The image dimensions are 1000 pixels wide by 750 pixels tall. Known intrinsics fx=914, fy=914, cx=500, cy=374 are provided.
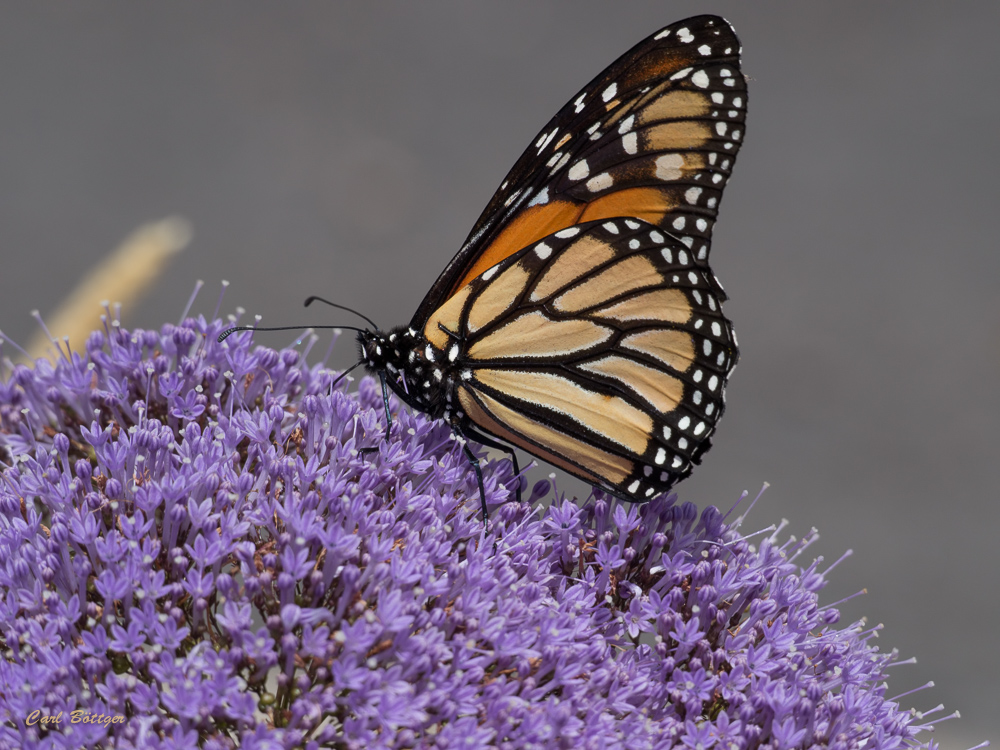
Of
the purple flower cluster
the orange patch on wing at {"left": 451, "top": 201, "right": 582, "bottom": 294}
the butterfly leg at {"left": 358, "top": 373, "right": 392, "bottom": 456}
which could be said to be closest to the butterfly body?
the orange patch on wing at {"left": 451, "top": 201, "right": 582, "bottom": 294}

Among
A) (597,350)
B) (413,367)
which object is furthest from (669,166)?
(413,367)

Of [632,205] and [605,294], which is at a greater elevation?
[632,205]

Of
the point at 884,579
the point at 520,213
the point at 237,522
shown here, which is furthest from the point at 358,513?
the point at 884,579

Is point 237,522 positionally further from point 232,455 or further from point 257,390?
point 257,390

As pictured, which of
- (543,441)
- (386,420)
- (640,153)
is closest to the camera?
(386,420)

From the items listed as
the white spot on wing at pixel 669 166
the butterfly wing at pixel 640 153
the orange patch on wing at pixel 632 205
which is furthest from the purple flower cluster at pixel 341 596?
the white spot on wing at pixel 669 166

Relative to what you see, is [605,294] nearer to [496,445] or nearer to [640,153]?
[640,153]

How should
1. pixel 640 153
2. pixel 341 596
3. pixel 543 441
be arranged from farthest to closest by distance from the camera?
1. pixel 543 441
2. pixel 640 153
3. pixel 341 596

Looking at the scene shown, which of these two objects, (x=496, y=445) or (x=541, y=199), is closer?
(x=496, y=445)
